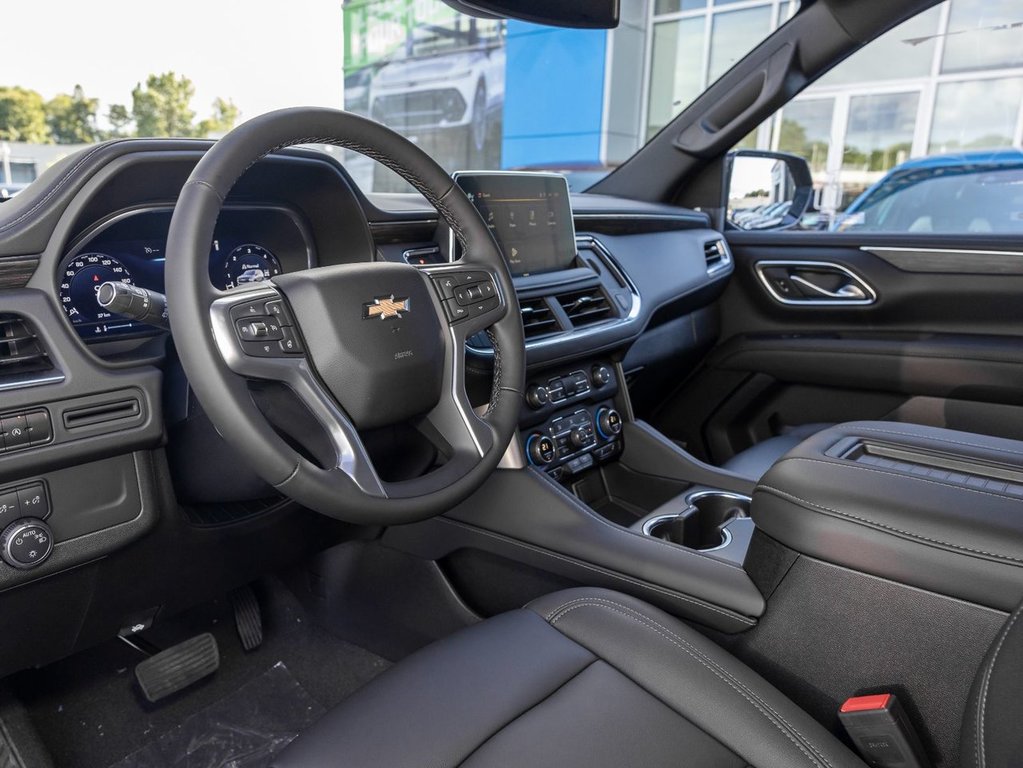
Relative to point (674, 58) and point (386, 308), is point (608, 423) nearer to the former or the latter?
point (386, 308)

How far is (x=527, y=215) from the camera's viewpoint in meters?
1.78

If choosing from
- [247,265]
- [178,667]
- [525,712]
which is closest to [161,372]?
[247,265]

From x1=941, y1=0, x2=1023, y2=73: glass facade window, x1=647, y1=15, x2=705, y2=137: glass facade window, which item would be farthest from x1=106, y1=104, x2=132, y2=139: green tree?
x1=647, y1=15, x2=705, y2=137: glass facade window

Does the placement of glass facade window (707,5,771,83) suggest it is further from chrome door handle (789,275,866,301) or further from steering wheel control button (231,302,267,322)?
steering wheel control button (231,302,267,322)

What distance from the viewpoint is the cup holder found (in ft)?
5.17

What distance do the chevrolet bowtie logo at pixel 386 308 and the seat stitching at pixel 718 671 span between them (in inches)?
18.3

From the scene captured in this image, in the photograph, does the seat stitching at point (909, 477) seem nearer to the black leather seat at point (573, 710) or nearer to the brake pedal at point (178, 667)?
the black leather seat at point (573, 710)

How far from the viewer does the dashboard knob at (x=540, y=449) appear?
1.61m

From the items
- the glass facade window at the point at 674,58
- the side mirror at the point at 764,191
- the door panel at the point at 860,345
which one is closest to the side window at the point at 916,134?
the side mirror at the point at 764,191

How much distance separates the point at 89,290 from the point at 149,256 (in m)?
0.12

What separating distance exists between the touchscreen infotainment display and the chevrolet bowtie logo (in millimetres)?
613

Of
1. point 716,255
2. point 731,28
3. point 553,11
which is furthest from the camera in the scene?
point 731,28

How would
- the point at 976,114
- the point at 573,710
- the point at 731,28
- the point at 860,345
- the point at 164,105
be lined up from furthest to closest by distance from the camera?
the point at 731,28 → the point at 976,114 → the point at 860,345 → the point at 164,105 → the point at 573,710

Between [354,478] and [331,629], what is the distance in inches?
41.6
